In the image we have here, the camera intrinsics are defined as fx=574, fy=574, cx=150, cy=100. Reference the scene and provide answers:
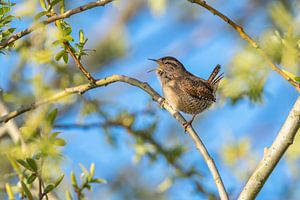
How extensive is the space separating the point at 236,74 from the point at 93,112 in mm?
1243

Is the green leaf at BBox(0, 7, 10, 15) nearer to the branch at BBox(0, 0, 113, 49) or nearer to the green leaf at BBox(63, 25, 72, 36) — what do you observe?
the branch at BBox(0, 0, 113, 49)

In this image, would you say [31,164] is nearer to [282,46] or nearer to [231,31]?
[282,46]

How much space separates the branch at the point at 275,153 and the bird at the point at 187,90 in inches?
107

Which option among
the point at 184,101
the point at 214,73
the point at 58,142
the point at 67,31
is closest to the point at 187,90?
the point at 184,101

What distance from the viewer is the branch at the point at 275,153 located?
1.87 meters

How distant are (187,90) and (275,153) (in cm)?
301

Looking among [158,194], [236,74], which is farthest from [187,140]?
[158,194]

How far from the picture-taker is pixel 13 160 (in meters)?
1.58

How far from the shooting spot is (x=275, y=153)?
6.17 feet

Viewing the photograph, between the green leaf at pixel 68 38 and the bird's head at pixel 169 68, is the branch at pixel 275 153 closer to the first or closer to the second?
the green leaf at pixel 68 38

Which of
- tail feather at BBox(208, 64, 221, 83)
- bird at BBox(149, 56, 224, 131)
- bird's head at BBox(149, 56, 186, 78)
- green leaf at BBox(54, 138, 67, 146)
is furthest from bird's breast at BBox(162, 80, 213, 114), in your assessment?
green leaf at BBox(54, 138, 67, 146)

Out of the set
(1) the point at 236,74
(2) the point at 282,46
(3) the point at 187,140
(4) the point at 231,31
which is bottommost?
(2) the point at 282,46

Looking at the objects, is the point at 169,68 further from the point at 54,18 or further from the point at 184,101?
the point at 54,18

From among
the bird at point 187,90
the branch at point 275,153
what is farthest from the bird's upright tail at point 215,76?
the branch at point 275,153
